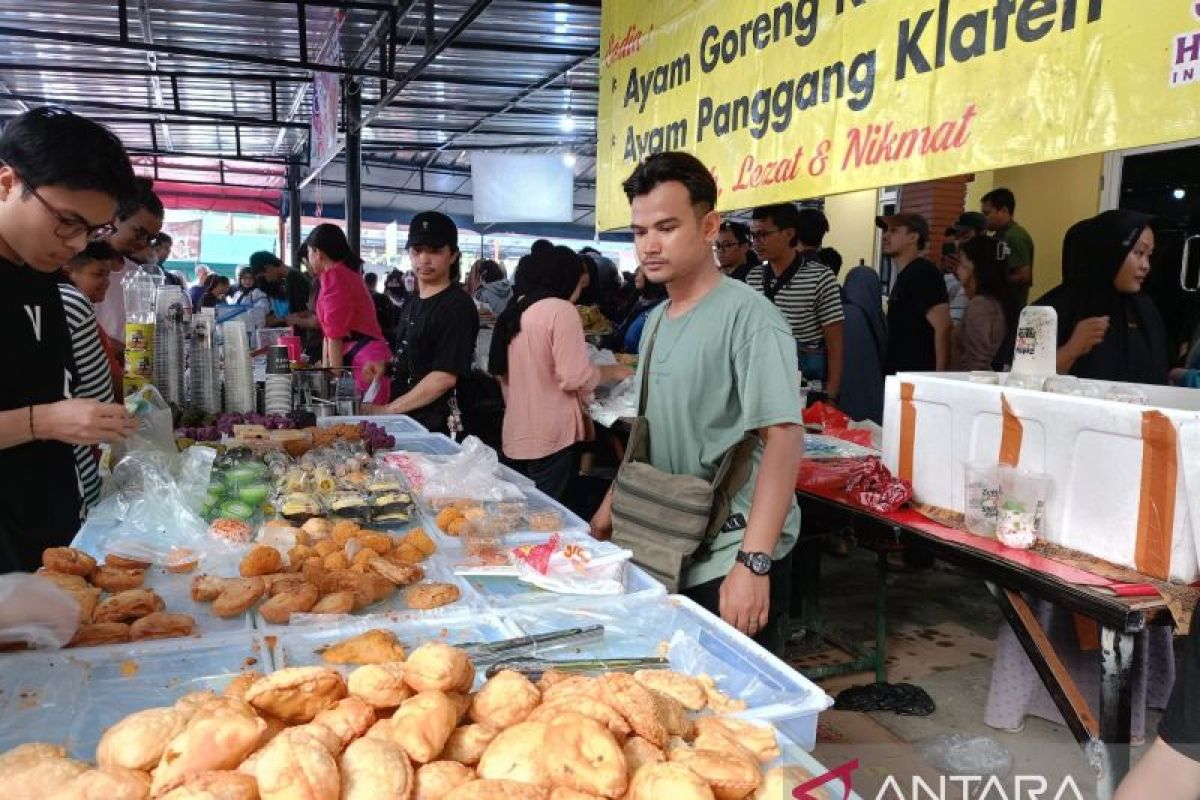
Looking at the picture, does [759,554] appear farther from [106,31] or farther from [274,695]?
[106,31]

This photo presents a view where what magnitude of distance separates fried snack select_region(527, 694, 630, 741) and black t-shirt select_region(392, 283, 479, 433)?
10.8 ft

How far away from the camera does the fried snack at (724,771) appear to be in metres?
1.05

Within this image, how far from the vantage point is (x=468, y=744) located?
1127 millimetres

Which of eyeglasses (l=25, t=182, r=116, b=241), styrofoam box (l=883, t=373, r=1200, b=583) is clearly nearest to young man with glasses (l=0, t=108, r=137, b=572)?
eyeglasses (l=25, t=182, r=116, b=241)

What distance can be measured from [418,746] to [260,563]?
1030mm

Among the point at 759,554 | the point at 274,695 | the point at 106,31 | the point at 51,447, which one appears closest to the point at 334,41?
the point at 106,31

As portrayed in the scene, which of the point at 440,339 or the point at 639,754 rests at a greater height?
the point at 440,339

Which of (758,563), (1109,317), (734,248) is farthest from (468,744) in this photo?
(734,248)

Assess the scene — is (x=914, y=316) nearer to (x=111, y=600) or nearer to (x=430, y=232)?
(x=430, y=232)

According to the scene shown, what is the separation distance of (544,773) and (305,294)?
10.7 metres

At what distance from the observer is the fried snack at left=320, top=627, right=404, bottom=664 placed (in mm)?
1449

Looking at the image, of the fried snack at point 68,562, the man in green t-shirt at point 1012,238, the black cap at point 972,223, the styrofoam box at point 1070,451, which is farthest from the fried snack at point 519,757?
the man in green t-shirt at point 1012,238

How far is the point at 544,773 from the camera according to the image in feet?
3.34

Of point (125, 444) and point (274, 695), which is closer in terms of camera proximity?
point (274, 695)
